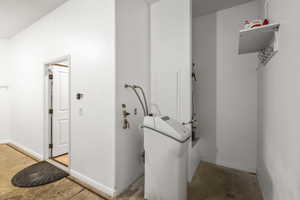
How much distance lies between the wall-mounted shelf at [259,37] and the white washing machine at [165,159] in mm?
1224

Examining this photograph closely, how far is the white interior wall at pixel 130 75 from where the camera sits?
1.82 metres

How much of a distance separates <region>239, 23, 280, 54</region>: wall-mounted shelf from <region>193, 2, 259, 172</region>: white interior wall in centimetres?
79

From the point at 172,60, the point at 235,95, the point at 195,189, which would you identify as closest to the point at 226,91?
the point at 235,95

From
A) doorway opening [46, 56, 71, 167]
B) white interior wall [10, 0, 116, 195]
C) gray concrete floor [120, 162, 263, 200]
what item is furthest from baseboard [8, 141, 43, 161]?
gray concrete floor [120, 162, 263, 200]

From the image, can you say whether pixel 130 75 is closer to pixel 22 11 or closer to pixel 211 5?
pixel 211 5

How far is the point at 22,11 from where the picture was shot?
8.41 feet

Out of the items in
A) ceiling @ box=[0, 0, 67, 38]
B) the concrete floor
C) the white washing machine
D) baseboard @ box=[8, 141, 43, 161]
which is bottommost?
the concrete floor

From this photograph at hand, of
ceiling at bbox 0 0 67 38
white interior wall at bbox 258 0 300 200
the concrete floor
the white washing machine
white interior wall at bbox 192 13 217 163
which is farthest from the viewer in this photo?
white interior wall at bbox 192 13 217 163

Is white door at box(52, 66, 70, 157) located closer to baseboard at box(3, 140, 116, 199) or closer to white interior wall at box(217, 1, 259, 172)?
baseboard at box(3, 140, 116, 199)

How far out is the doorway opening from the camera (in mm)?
2805

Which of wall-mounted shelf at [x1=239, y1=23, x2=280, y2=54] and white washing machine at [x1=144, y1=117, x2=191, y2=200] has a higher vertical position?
wall-mounted shelf at [x1=239, y1=23, x2=280, y2=54]

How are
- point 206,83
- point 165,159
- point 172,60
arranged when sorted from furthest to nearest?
point 206,83 < point 172,60 < point 165,159

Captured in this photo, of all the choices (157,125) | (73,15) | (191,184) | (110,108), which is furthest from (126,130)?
(73,15)

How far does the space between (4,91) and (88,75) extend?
3.79 metres
